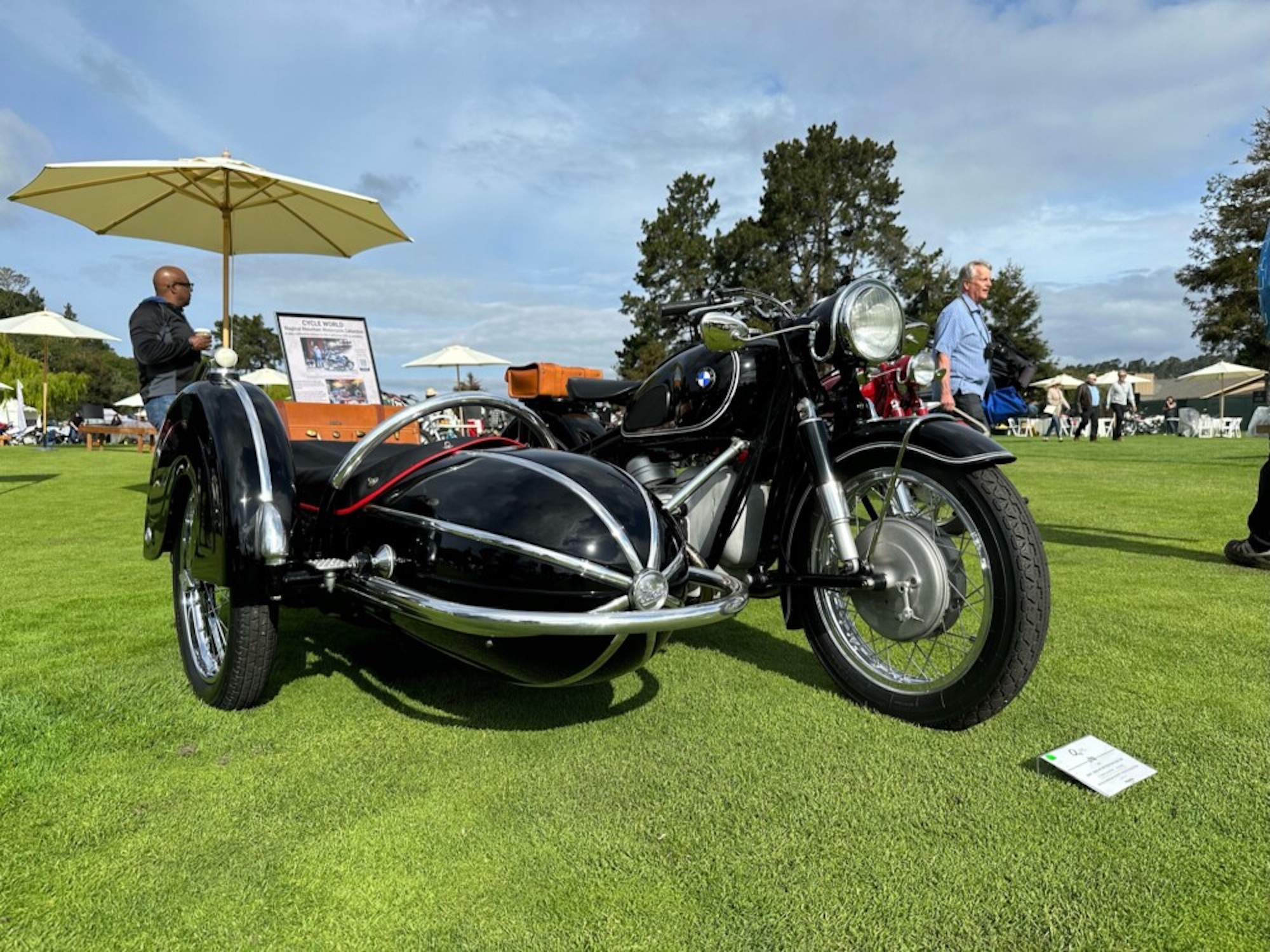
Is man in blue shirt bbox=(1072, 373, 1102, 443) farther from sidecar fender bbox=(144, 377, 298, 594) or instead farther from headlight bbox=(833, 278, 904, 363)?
sidecar fender bbox=(144, 377, 298, 594)

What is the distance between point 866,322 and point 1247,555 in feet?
10.2

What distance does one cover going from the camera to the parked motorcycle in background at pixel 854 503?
6.67 feet

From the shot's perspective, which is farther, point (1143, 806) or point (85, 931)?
point (1143, 806)

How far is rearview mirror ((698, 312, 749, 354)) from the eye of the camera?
237 cm

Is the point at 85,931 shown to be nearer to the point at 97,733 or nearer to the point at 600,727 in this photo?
the point at 97,733

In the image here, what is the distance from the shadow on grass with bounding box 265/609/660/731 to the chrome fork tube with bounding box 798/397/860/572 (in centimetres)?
75

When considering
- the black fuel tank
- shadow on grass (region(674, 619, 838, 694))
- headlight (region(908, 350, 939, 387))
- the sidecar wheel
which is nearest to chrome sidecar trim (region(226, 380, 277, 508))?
the sidecar wheel

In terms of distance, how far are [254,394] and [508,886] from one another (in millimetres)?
1707

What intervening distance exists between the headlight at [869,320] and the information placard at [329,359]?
16.3ft

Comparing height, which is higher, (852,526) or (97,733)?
(852,526)

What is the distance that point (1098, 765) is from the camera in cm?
184

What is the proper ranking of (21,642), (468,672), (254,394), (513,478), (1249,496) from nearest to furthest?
1. (513,478)
2. (254,394)
3. (468,672)
4. (21,642)
5. (1249,496)

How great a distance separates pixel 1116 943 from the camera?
129cm

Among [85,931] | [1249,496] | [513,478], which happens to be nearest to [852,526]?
[513,478]
